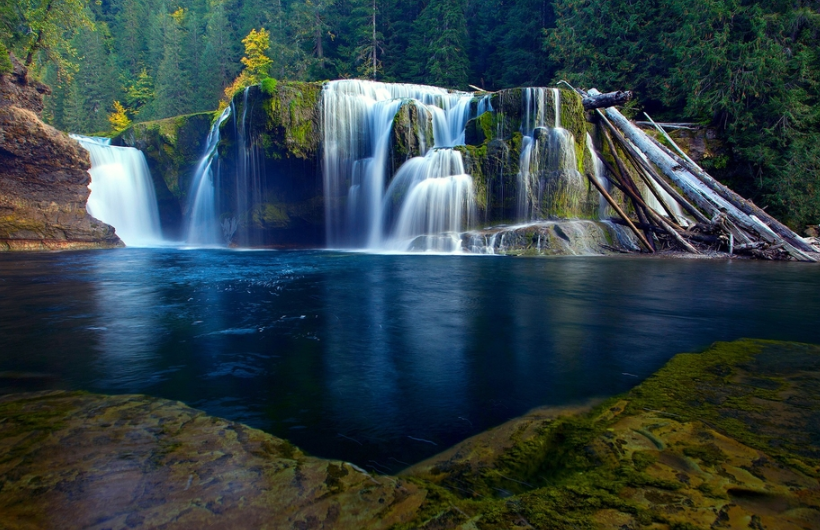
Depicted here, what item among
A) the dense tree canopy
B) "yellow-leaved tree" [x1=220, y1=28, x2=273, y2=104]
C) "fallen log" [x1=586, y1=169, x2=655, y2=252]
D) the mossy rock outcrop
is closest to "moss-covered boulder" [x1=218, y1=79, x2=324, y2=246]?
the mossy rock outcrop

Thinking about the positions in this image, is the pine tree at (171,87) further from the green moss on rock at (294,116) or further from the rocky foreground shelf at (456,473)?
the rocky foreground shelf at (456,473)

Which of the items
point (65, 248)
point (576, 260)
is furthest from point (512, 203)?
point (65, 248)

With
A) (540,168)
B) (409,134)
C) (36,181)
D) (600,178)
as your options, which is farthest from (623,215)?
(36,181)

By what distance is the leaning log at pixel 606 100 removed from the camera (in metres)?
16.3

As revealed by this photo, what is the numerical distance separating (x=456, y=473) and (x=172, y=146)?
29.4m

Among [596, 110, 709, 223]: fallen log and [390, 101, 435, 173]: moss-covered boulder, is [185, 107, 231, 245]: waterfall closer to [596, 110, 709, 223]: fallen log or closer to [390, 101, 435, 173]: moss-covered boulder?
[390, 101, 435, 173]: moss-covered boulder

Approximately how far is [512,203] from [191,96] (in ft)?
148

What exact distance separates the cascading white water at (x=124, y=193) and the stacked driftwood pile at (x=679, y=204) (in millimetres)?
24031

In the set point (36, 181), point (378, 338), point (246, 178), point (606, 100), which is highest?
point (606, 100)

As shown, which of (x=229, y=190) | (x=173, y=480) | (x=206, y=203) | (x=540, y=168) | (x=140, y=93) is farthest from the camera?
(x=140, y=93)

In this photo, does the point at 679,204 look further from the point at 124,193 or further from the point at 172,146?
the point at 124,193

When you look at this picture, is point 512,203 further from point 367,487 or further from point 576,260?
point 367,487

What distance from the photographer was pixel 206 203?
79.3ft

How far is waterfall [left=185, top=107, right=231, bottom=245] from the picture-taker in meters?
23.5
